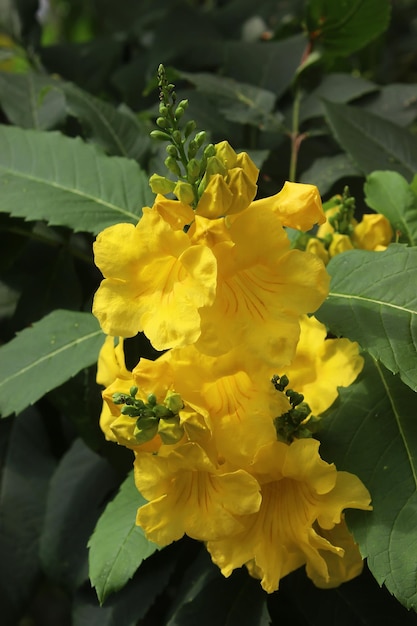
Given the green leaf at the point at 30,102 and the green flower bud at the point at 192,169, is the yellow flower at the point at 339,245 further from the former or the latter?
the green leaf at the point at 30,102

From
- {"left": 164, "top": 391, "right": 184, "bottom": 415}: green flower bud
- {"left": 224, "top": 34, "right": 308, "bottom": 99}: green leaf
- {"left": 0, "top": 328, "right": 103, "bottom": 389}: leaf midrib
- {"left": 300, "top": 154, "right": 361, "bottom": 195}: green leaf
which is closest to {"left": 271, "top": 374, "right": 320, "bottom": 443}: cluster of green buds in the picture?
{"left": 164, "top": 391, "right": 184, "bottom": 415}: green flower bud

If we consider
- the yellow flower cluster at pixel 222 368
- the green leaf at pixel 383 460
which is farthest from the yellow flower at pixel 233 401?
the green leaf at pixel 383 460

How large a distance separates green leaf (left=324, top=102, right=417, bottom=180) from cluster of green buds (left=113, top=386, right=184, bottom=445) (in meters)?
0.60

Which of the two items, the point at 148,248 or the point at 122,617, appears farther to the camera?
the point at 122,617

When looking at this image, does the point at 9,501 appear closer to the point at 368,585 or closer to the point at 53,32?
the point at 368,585

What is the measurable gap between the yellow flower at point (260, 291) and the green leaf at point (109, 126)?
0.57 metres


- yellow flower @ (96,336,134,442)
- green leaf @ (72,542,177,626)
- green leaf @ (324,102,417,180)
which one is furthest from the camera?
green leaf @ (324,102,417,180)

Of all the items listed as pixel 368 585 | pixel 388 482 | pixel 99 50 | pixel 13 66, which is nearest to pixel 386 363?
pixel 388 482

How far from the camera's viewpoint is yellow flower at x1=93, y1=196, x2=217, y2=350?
66cm

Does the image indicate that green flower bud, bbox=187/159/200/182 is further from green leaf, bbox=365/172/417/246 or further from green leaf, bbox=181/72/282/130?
green leaf, bbox=181/72/282/130

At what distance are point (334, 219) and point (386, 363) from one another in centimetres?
26

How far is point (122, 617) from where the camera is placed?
1021 mm

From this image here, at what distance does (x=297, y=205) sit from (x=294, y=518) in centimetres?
33

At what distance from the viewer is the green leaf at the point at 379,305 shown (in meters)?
0.72
